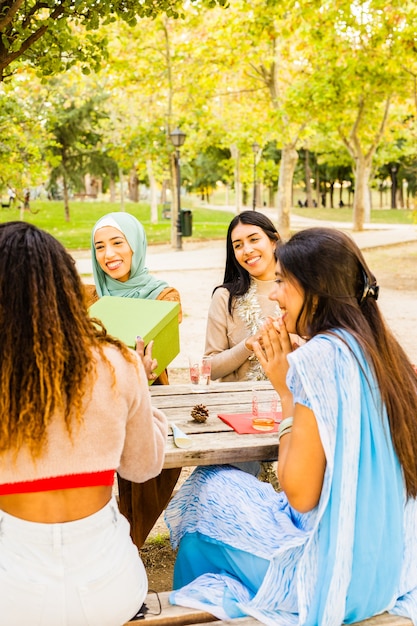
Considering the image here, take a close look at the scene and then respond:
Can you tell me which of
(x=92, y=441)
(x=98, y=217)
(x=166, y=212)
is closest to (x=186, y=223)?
(x=98, y=217)

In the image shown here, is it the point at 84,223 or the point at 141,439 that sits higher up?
the point at 84,223

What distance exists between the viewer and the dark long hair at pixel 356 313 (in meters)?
2.12

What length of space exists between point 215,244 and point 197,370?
1998 cm

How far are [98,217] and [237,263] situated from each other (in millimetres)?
29446

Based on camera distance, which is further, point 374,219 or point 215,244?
point 374,219

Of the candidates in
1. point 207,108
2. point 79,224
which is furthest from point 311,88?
point 79,224

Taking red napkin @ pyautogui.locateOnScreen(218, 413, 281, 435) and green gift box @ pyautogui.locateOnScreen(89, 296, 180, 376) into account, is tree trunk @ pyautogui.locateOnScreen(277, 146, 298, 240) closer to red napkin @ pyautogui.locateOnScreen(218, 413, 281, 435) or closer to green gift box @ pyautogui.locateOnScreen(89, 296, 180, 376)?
green gift box @ pyautogui.locateOnScreen(89, 296, 180, 376)

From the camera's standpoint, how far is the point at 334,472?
204cm

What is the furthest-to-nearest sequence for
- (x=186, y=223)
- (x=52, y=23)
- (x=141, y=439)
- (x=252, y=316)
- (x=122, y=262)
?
(x=186, y=223) → (x=52, y=23) → (x=122, y=262) → (x=252, y=316) → (x=141, y=439)

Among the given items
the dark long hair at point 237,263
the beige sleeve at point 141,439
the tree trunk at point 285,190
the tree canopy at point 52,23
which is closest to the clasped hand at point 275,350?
the beige sleeve at point 141,439

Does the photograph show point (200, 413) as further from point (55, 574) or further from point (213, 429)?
point (55, 574)

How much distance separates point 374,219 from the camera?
42062 mm

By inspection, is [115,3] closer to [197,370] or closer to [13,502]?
[197,370]

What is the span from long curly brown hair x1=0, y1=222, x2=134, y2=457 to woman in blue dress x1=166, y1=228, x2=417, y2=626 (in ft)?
2.24
